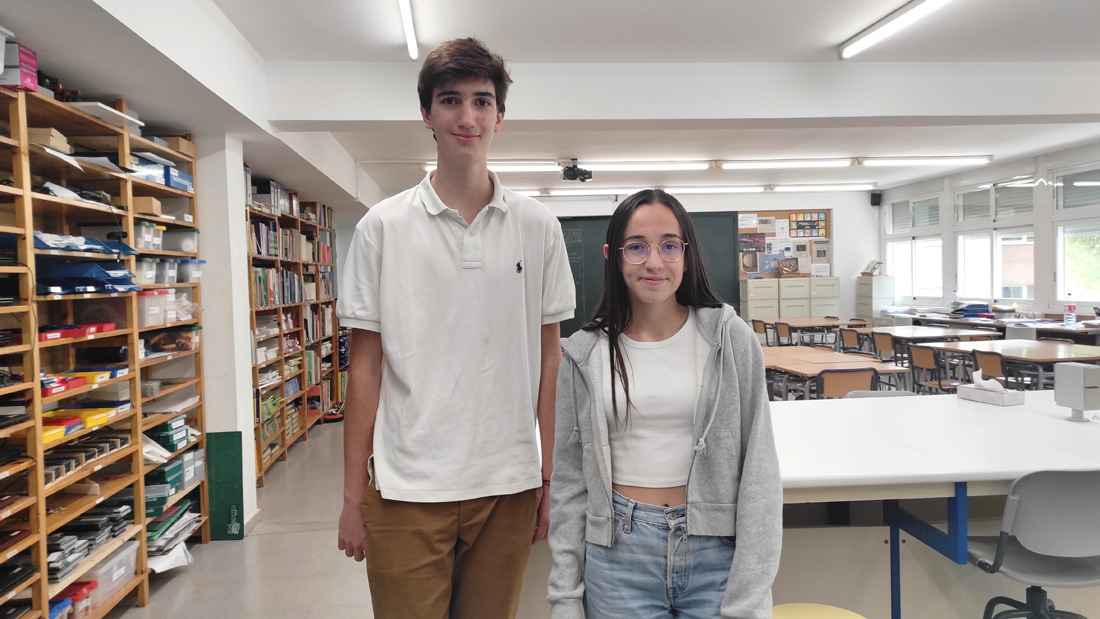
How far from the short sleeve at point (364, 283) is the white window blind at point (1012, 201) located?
10.0 m

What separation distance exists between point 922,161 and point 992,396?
21.8 feet

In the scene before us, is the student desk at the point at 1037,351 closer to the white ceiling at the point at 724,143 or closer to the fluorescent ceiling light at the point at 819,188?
the white ceiling at the point at 724,143

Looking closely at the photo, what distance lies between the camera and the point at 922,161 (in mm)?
7988

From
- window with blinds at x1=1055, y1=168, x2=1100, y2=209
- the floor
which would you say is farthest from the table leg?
window with blinds at x1=1055, y1=168, x2=1100, y2=209

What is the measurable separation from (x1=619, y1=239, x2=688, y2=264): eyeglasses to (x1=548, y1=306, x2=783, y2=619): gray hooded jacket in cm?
14

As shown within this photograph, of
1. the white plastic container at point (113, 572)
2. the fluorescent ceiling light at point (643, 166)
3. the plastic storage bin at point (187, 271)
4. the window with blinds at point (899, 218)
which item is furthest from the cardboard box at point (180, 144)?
the window with blinds at point (899, 218)

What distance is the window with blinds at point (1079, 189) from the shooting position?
24.3 feet

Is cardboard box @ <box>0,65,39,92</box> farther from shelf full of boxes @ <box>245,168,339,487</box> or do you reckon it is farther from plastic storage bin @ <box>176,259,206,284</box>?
shelf full of boxes @ <box>245,168,339,487</box>

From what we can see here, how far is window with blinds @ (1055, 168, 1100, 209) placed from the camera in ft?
24.3

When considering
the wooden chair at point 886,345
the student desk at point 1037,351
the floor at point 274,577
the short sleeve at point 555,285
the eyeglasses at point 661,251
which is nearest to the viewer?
the eyeglasses at point 661,251

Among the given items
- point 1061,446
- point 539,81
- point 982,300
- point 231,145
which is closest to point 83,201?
point 231,145

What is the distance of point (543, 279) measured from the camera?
1345 mm

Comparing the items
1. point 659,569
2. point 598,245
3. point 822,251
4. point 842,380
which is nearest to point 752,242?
point 822,251

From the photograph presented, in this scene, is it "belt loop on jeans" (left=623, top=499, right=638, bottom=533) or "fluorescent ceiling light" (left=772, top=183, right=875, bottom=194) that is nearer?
"belt loop on jeans" (left=623, top=499, right=638, bottom=533)
